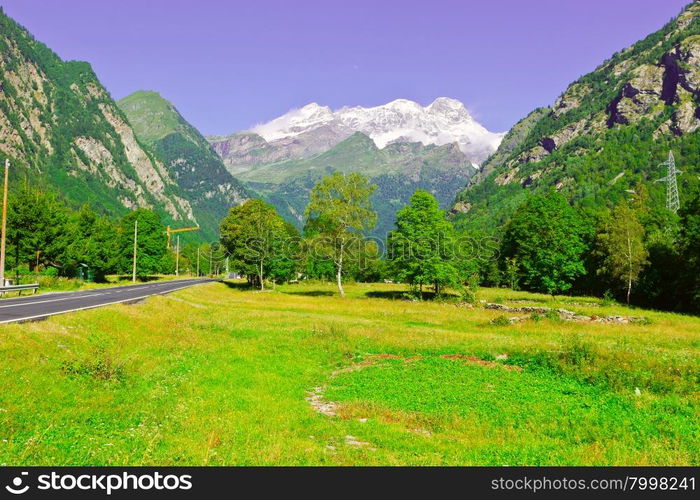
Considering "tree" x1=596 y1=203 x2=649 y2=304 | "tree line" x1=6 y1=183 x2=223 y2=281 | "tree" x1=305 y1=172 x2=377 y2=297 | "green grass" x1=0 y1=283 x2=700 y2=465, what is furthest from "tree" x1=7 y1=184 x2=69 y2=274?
"tree" x1=596 y1=203 x2=649 y2=304

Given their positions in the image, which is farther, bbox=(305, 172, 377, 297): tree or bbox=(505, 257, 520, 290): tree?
bbox=(505, 257, 520, 290): tree

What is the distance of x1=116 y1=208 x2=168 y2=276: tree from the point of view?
93.4 m

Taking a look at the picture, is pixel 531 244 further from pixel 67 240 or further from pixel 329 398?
pixel 67 240

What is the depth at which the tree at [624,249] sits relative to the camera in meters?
67.1

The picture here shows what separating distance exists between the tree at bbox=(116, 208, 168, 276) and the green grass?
6812 centimetres

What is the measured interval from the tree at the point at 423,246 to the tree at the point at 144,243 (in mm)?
55773

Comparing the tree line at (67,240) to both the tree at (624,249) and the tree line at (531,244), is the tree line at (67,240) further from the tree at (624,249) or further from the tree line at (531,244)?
the tree at (624,249)

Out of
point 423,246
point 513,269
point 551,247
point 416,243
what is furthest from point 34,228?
point 551,247

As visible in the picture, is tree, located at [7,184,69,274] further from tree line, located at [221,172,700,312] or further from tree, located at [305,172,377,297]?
tree, located at [305,172,377,297]

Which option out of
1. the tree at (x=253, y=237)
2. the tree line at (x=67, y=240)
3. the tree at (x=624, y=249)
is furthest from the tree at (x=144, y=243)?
the tree at (x=624, y=249)

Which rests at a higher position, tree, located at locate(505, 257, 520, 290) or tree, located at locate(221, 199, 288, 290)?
tree, located at locate(221, 199, 288, 290)

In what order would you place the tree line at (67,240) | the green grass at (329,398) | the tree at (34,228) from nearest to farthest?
the green grass at (329,398)
the tree at (34,228)
the tree line at (67,240)

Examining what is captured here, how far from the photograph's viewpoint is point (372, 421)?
14328 mm

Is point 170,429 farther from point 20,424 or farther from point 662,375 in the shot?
point 662,375
